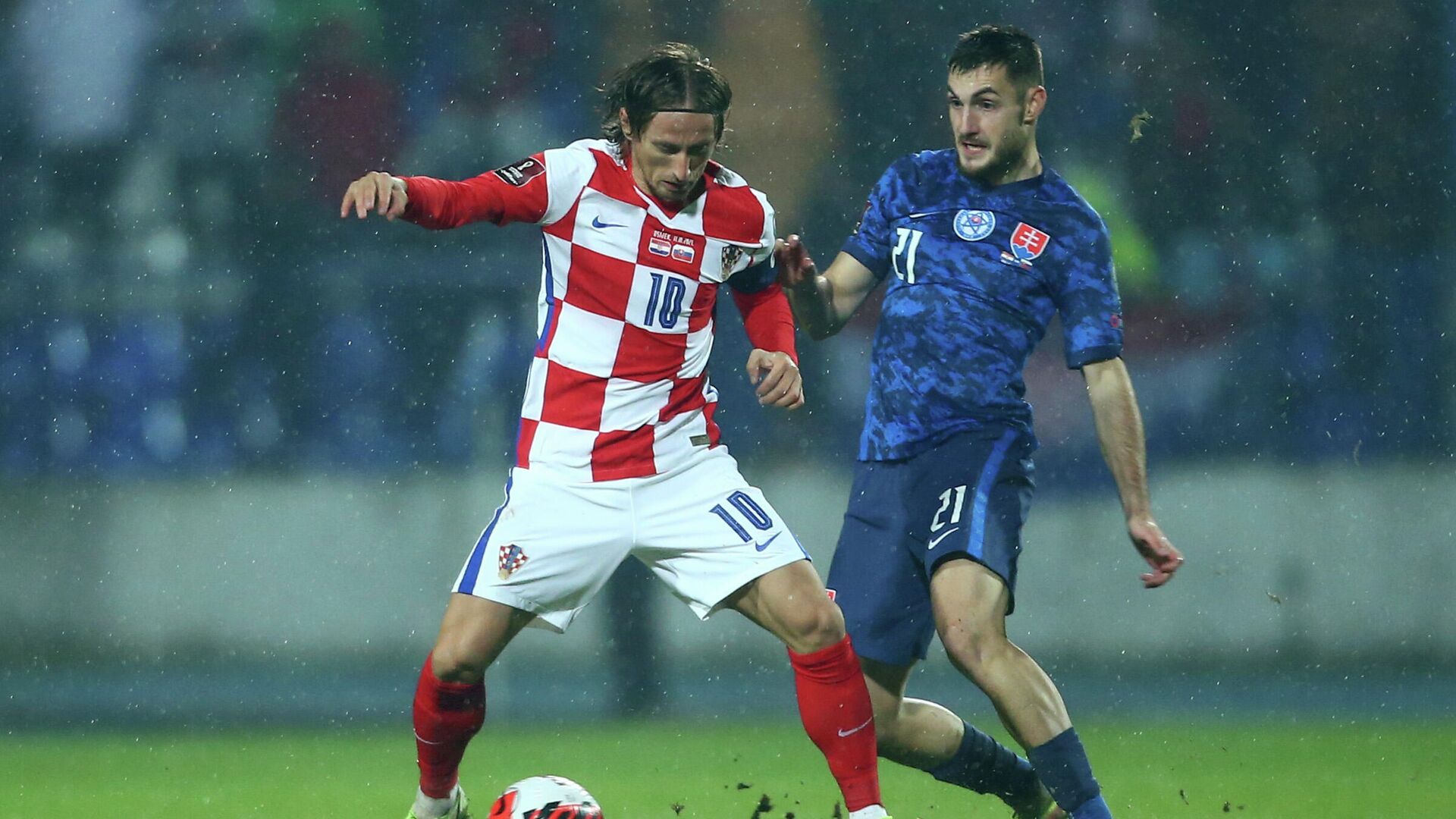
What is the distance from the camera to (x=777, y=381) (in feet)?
11.4

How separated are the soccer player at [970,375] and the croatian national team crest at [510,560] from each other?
739 mm

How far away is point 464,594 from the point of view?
3.48 metres

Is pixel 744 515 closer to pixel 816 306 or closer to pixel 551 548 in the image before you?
pixel 551 548

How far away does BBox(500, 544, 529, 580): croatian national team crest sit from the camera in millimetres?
3451

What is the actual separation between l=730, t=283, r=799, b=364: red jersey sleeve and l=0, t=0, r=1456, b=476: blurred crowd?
2.77 metres

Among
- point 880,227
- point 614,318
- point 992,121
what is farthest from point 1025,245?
point 614,318

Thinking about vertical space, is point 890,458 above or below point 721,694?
above

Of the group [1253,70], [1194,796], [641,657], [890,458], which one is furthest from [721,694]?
[1253,70]

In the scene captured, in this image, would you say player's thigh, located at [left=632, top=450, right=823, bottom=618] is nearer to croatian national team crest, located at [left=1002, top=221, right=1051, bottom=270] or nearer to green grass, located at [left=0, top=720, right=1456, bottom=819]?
croatian national team crest, located at [left=1002, top=221, right=1051, bottom=270]

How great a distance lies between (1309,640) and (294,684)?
3.83 metres

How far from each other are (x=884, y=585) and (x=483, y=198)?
1.19 metres

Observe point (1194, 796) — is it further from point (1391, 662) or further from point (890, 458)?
point (1391, 662)

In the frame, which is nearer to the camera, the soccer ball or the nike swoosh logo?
the soccer ball

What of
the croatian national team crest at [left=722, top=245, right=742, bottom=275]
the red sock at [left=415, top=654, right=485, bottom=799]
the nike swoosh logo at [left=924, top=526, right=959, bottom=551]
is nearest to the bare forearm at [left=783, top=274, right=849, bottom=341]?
the croatian national team crest at [left=722, top=245, right=742, bottom=275]
